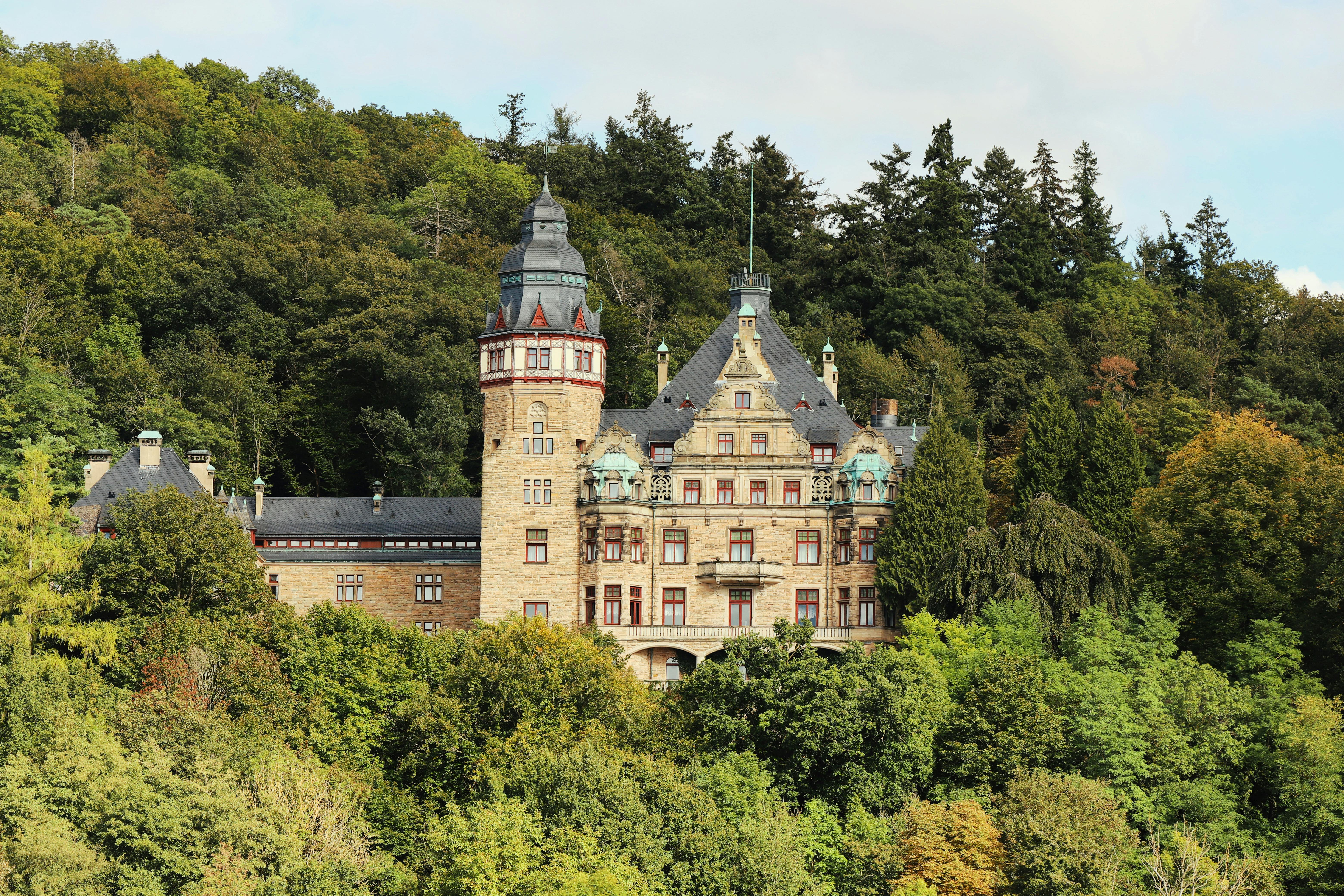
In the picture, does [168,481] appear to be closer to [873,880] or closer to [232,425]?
[232,425]

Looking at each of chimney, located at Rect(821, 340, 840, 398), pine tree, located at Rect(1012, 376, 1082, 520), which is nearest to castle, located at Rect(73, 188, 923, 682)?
pine tree, located at Rect(1012, 376, 1082, 520)

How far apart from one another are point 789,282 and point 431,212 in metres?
17.8

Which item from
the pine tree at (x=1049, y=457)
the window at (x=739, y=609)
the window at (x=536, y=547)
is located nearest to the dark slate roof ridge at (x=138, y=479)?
the window at (x=536, y=547)

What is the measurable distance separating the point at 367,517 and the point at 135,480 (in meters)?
7.75

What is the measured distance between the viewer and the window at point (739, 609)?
60.2m

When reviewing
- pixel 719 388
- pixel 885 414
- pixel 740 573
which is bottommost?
pixel 740 573

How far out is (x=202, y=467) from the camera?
209 ft

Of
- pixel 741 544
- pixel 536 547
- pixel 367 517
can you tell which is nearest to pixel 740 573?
pixel 741 544

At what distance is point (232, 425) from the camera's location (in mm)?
74188

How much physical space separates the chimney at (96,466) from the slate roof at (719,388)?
17.0 meters

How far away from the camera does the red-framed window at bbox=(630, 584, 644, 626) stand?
6000 cm

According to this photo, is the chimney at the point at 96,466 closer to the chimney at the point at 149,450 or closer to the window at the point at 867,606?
the chimney at the point at 149,450

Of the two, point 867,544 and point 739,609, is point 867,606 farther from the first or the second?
point 739,609

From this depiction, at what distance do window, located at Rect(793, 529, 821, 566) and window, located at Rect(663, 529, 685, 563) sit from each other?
366 cm
